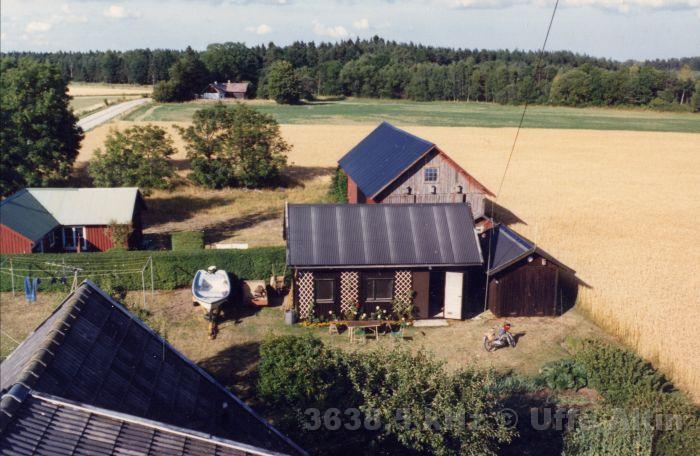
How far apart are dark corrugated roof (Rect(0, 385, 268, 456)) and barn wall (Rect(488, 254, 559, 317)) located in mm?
Answer: 17060

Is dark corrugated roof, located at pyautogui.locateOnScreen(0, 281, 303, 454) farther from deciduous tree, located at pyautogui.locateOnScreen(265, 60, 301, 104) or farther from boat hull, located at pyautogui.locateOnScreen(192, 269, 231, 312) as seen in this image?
deciduous tree, located at pyautogui.locateOnScreen(265, 60, 301, 104)

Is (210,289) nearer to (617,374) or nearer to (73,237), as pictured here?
(73,237)

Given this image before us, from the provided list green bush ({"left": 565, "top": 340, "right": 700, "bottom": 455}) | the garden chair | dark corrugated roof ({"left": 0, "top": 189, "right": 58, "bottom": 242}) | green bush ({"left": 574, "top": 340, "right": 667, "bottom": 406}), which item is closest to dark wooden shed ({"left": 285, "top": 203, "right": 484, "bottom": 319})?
the garden chair

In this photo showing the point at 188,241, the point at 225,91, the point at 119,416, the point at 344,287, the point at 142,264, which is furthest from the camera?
the point at 225,91

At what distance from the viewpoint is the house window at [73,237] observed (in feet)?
98.6

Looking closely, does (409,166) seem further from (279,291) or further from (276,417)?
(276,417)

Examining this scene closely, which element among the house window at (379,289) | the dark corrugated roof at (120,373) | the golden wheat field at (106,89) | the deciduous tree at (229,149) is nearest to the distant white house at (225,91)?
the golden wheat field at (106,89)

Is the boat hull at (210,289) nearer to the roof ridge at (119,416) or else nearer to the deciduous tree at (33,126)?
the roof ridge at (119,416)

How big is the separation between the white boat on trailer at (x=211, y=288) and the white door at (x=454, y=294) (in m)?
8.23

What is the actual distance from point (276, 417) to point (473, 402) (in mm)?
6137

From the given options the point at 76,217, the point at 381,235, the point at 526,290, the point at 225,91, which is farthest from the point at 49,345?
the point at 225,91

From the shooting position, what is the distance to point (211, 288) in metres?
24.5

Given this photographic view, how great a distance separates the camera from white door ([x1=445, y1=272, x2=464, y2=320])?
2355 cm

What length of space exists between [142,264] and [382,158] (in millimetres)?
14971
